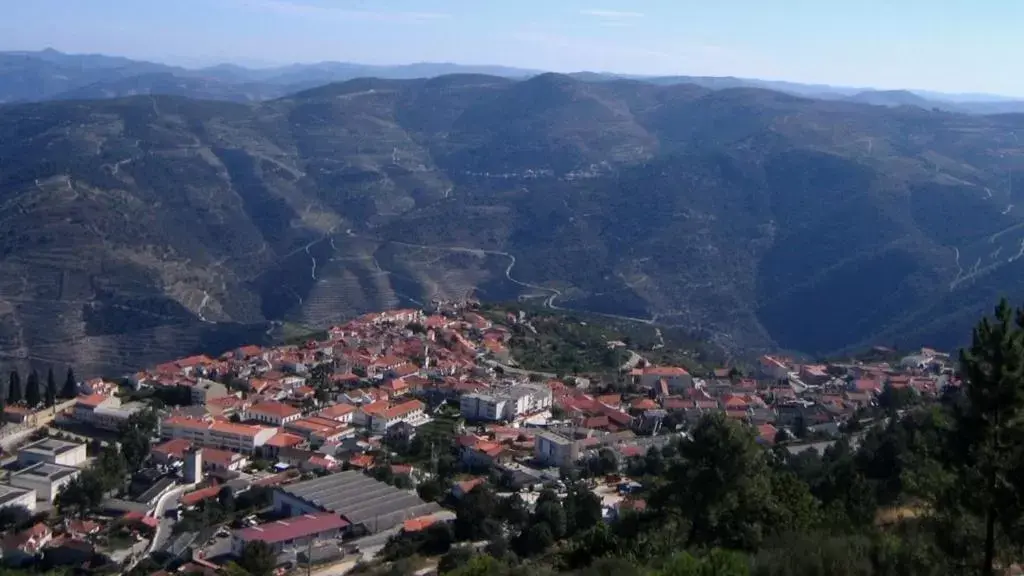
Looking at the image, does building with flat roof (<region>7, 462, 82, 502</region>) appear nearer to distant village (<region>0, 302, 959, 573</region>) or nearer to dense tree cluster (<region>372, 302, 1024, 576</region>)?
distant village (<region>0, 302, 959, 573</region>)

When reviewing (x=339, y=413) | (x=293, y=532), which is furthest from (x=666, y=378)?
(x=293, y=532)

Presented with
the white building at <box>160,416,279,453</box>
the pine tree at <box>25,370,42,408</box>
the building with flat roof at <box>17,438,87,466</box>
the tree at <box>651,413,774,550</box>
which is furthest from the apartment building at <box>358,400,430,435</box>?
the tree at <box>651,413,774,550</box>

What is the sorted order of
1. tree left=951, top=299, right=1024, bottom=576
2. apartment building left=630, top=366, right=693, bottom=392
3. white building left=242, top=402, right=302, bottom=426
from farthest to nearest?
apartment building left=630, top=366, right=693, bottom=392 → white building left=242, top=402, right=302, bottom=426 → tree left=951, top=299, right=1024, bottom=576

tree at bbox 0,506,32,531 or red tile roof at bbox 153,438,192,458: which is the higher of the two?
tree at bbox 0,506,32,531

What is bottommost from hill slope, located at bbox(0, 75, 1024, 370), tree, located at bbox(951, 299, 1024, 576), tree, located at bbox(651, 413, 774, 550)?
hill slope, located at bbox(0, 75, 1024, 370)

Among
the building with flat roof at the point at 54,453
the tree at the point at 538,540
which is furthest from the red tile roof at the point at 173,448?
the tree at the point at 538,540

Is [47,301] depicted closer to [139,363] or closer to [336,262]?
[139,363]

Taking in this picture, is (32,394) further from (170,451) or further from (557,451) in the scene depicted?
(557,451)
